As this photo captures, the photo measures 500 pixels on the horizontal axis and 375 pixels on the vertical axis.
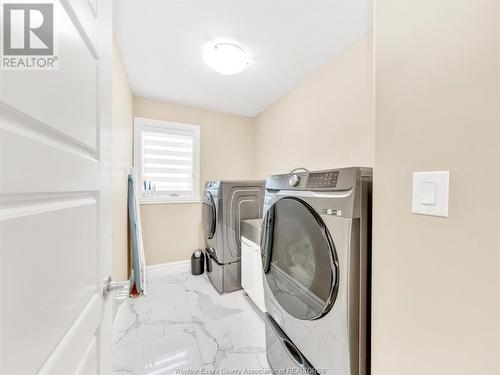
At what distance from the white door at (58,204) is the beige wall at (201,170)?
6.97 feet

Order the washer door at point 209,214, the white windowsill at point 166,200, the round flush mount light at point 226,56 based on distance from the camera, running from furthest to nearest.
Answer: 1. the white windowsill at point 166,200
2. the washer door at point 209,214
3. the round flush mount light at point 226,56

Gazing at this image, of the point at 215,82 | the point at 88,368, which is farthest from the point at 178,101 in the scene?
the point at 88,368

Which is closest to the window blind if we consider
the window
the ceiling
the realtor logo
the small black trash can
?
the window

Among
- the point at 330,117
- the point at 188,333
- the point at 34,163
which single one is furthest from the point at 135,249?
the point at 330,117

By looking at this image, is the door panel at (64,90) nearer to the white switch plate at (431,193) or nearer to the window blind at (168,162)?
the white switch plate at (431,193)

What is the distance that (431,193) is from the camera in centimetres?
61

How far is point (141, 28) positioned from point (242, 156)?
2.03 metres

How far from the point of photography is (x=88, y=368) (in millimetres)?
579

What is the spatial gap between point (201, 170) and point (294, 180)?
2.18 meters

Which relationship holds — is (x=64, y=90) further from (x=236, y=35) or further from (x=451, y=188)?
(x=236, y=35)

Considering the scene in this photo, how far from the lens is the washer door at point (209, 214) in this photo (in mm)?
2367

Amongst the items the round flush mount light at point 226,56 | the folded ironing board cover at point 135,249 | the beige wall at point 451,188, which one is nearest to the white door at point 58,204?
the beige wall at point 451,188

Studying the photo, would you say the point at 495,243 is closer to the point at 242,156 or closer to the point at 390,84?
the point at 390,84

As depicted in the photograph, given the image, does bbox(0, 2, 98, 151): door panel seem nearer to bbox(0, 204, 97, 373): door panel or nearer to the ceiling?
bbox(0, 204, 97, 373): door panel
